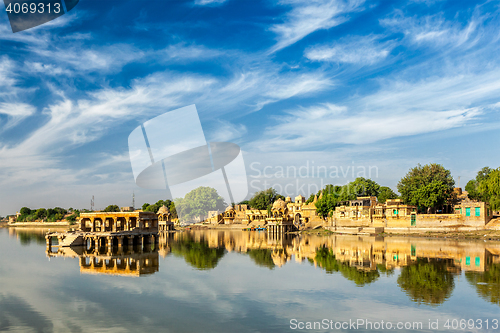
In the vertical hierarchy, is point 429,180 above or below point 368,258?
above

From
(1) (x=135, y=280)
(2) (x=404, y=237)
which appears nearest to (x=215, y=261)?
(1) (x=135, y=280)

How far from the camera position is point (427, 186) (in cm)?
6112

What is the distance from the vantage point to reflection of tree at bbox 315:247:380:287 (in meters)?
23.7

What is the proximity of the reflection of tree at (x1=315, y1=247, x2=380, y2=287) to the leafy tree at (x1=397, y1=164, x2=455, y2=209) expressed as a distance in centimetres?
3221

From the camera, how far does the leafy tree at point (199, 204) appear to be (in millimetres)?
128875

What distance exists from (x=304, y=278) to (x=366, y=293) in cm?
543

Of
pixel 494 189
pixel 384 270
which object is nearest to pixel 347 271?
pixel 384 270

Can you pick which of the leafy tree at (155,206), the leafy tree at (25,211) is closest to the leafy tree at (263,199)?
the leafy tree at (155,206)

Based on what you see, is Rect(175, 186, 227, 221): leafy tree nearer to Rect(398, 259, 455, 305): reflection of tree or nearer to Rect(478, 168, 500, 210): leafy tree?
Rect(478, 168, 500, 210): leafy tree

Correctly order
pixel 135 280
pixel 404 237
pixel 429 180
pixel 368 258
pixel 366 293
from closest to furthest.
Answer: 1. pixel 366 293
2. pixel 135 280
3. pixel 368 258
4. pixel 404 237
5. pixel 429 180

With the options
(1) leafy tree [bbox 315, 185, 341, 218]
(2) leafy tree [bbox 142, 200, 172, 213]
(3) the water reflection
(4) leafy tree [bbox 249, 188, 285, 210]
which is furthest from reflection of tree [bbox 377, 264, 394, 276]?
(2) leafy tree [bbox 142, 200, 172, 213]

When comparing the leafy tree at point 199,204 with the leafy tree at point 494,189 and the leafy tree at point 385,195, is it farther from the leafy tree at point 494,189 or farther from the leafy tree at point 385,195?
the leafy tree at point 494,189

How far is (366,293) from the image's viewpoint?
19.9 m

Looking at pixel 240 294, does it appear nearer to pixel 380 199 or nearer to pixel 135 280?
pixel 135 280
